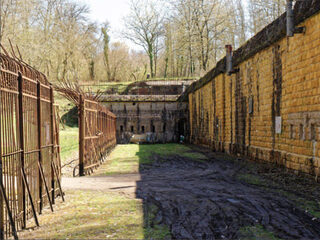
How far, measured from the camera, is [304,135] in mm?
8547

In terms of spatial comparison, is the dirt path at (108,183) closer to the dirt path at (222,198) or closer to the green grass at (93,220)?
the dirt path at (222,198)

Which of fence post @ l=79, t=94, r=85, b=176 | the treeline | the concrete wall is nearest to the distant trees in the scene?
the treeline

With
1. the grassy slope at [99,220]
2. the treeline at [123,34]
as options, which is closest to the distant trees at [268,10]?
the treeline at [123,34]

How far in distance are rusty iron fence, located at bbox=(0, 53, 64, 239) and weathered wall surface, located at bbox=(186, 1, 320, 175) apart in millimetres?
5971

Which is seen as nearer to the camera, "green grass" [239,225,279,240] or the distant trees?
"green grass" [239,225,279,240]

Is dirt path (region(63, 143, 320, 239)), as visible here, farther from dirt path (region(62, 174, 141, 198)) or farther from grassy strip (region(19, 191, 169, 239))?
grassy strip (region(19, 191, 169, 239))

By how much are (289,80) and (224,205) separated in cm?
521

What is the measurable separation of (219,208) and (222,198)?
826 mm

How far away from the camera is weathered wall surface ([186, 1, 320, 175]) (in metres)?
8.23

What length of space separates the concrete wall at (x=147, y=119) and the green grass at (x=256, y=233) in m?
22.3

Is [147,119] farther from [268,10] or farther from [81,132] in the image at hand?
[81,132]

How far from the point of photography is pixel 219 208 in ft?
18.8

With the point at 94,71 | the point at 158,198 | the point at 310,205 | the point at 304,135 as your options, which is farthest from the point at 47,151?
the point at 94,71

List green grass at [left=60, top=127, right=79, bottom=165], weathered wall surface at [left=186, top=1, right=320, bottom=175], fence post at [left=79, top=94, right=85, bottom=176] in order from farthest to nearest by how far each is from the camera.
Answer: green grass at [left=60, top=127, right=79, bottom=165] → fence post at [left=79, top=94, right=85, bottom=176] → weathered wall surface at [left=186, top=1, right=320, bottom=175]
